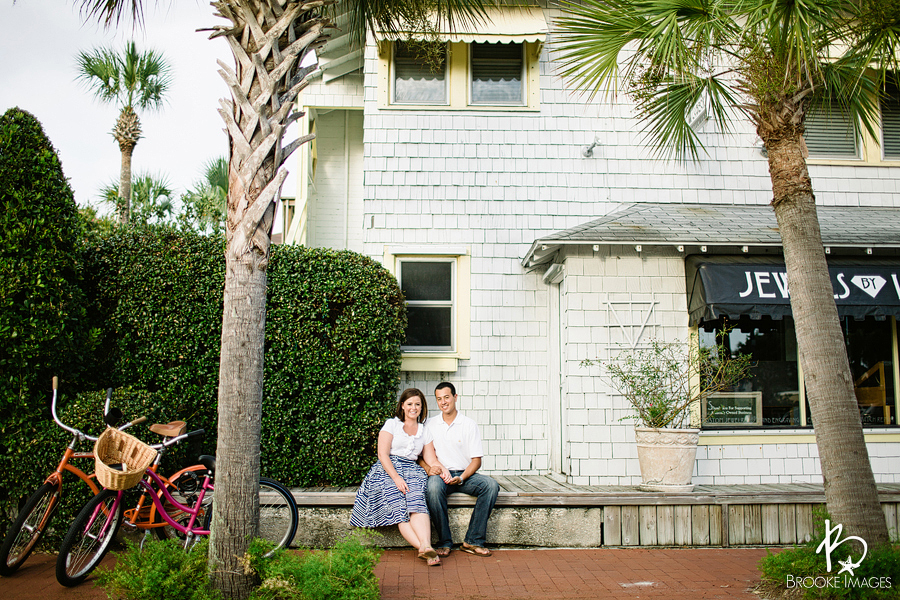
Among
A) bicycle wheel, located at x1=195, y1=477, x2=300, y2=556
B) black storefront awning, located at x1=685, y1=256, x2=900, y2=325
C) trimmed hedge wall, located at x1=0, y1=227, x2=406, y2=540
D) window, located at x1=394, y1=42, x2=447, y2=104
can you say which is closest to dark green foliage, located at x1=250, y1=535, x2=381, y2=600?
bicycle wheel, located at x1=195, y1=477, x2=300, y2=556

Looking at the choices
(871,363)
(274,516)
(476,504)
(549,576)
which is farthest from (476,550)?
(871,363)

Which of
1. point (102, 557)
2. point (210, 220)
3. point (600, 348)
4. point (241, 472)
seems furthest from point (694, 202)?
point (210, 220)

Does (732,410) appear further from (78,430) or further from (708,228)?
(78,430)

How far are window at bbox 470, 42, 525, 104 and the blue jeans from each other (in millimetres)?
5540

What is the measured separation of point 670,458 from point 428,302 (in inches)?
147

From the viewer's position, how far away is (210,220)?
19.0 metres

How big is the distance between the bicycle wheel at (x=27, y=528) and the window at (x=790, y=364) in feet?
24.1

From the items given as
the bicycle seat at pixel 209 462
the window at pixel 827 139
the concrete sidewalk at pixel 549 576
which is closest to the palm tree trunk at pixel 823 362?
the concrete sidewalk at pixel 549 576

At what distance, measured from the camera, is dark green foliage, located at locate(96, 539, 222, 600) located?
155 inches

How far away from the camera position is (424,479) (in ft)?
19.8

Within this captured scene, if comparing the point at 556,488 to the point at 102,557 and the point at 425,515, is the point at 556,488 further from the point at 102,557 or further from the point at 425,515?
the point at 102,557

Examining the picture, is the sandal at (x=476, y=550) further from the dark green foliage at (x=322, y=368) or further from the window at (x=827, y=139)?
the window at (x=827, y=139)

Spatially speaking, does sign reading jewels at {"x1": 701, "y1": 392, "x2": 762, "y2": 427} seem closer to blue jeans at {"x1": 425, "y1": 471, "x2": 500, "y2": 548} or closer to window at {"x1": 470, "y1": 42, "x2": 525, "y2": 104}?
blue jeans at {"x1": 425, "y1": 471, "x2": 500, "y2": 548}

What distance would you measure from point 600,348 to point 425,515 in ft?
Answer: 10.4
